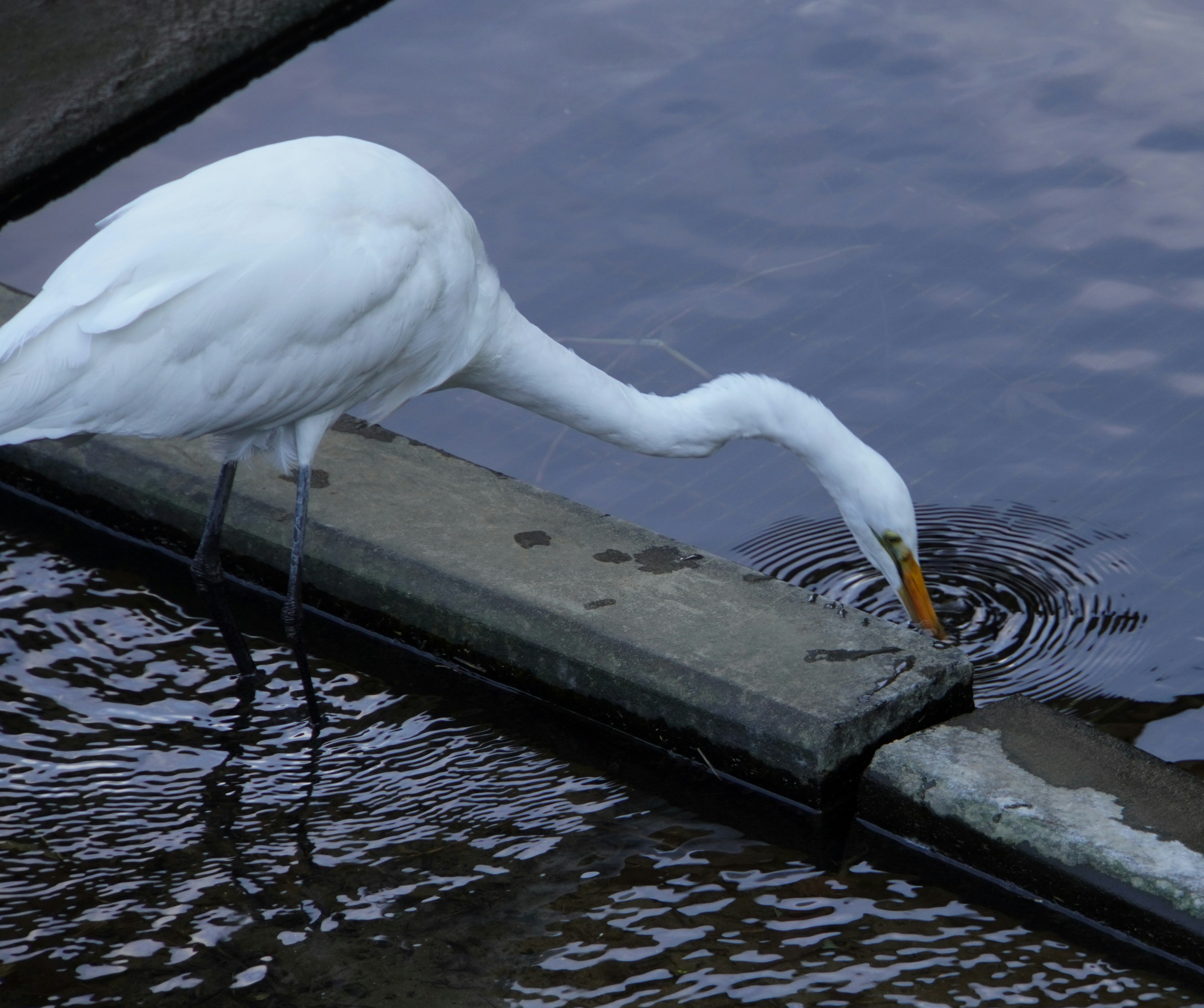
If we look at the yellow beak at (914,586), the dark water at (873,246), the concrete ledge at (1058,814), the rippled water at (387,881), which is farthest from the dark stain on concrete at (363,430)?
the concrete ledge at (1058,814)

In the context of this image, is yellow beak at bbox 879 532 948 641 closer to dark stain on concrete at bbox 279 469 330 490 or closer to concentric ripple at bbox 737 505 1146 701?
concentric ripple at bbox 737 505 1146 701

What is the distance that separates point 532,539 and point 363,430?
0.87 meters

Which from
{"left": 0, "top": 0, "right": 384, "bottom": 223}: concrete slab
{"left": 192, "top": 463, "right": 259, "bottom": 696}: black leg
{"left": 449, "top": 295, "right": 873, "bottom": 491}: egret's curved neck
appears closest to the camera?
{"left": 449, "top": 295, "right": 873, "bottom": 491}: egret's curved neck

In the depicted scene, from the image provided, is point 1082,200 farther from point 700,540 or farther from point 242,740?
point 242,740

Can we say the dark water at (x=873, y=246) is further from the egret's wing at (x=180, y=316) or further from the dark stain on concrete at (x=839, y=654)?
the egret's wing at (x=180, y=316)

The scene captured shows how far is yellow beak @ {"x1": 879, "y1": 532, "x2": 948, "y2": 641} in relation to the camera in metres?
3.65

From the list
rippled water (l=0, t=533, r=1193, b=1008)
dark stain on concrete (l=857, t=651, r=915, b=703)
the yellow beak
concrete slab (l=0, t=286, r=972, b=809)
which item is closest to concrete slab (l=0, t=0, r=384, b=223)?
concrete slab (l=0, t=286, r=972, b=809)

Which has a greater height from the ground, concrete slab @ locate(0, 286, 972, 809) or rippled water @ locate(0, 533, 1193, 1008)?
concrete slab @ locate(0, 286, 972, 809)

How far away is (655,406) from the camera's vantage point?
12.7 ft

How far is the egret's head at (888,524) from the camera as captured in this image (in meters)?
3.60

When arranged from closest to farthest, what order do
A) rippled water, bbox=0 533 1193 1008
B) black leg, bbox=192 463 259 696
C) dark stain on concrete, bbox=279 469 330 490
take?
rippled water, bbox=0 533 1193 1008, black leg, bbox=192 463 259 696, dark stain on concrete, bbox=279 469 330 490

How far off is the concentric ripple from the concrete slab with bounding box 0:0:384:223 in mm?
3484

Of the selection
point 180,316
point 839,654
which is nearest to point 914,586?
point 839,654

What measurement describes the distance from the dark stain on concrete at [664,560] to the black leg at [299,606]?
0.87 m
